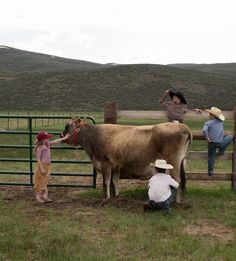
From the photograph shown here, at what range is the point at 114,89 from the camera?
81.5 m

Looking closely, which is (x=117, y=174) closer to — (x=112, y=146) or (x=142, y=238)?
(x=112, y=146)

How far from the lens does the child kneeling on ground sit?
787cm

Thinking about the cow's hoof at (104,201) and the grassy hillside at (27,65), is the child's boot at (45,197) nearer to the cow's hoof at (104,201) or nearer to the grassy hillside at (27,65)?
the cow's hoof at (104,201)

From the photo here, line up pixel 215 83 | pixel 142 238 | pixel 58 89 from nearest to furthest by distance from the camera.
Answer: pixel 142 238, pixel 58 89, pixel 215 83

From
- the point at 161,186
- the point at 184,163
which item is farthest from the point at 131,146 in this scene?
the point at 161,186

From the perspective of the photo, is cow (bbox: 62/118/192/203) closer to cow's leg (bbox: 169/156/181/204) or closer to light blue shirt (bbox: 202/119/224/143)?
cow's leg (bbox: 169/156/181/204)

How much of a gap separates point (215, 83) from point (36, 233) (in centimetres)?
8572

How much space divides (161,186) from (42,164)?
7.69 ft

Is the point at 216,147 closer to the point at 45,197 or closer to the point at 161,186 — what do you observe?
the point at 161,186

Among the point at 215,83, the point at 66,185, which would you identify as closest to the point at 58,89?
the point at 215,83

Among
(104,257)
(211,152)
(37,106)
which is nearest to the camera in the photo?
(104,257)

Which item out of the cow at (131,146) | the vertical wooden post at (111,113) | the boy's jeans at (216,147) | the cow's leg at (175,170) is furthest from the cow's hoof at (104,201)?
the boy's jeans at (216,147)

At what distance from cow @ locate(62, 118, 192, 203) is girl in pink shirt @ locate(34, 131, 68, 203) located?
539mm

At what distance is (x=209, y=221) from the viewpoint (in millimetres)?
7668
